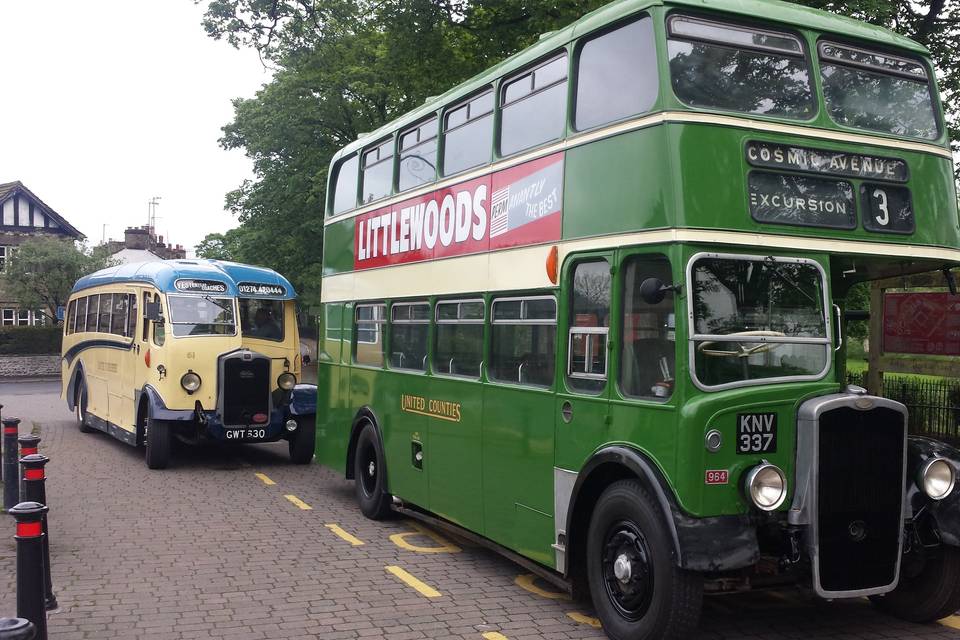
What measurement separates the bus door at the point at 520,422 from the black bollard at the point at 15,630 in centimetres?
381

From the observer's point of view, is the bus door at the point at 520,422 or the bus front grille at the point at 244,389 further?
the bus front grille at the point at 244,389

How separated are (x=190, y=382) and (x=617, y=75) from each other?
941 centimetres

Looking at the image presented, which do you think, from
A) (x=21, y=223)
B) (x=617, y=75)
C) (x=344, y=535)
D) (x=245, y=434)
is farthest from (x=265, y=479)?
(x=21, y=223)

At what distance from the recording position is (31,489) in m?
6.92

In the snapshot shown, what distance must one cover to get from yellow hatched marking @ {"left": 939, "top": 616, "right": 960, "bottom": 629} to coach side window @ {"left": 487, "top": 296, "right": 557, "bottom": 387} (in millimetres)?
3116

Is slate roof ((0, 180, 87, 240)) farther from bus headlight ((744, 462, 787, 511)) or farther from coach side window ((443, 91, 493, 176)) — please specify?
bus headlight ((744, 462, 787, 511))

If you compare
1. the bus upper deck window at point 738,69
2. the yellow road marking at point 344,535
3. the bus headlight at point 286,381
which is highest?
the bus upper deck window at point 738,69

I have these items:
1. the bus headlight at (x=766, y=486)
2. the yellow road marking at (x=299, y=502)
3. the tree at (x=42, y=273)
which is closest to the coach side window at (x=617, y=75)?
the bus headlight at (x=766, y=486)

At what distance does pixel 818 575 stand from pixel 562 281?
2558 millimetres

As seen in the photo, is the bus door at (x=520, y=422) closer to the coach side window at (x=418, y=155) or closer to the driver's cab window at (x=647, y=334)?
the driver's cab window at (x=647, y=334)

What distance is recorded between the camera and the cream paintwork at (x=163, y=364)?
45.7 ft

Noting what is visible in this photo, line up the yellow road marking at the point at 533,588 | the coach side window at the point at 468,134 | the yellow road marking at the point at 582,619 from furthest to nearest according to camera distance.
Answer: the coach side window at the point at 468,134 < the yellow road marking at the point at 533,588 < the yellow road marking at the point at 582,619

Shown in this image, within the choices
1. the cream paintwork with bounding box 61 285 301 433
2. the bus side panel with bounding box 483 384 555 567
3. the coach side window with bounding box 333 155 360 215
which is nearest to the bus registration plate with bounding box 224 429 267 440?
the cream paintwork with bounding box 61 285 301 433

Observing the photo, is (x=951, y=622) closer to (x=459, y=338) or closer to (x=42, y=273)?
(x=459, y=338)
